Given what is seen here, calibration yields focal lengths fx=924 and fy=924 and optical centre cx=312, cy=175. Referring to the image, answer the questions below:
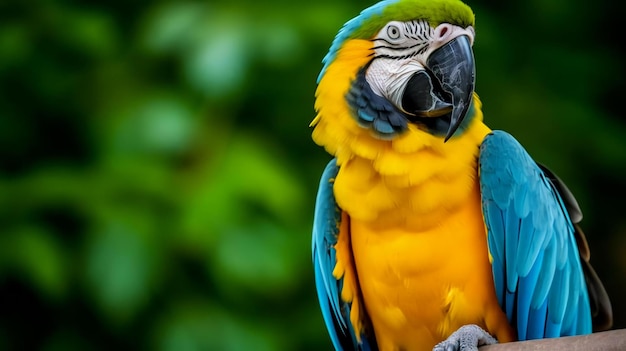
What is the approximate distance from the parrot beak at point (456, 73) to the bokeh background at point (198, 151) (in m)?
1.13

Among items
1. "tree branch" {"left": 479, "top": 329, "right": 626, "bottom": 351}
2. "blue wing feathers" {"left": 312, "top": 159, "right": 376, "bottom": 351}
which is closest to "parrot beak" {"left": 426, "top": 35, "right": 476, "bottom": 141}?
"blue wing feathers" {"left": 312, "top": 159, "right": 376, "bottom": 351}

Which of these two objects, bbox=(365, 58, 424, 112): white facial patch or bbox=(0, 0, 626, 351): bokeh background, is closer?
bbox=(365, 58, 424, 112): white facial patch

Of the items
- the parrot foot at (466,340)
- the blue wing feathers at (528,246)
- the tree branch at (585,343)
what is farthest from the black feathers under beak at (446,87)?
the tree branch at (585,343)

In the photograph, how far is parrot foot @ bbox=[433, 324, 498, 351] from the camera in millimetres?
2002

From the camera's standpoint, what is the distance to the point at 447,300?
214 centimetres

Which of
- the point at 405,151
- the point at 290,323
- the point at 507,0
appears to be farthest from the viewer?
the point at 507,0

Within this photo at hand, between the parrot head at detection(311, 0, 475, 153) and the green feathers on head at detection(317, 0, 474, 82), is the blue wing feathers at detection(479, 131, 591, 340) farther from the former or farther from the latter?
the green feathers on head at detection(317, 0, 474, 82)

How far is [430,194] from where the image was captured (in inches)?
82.5

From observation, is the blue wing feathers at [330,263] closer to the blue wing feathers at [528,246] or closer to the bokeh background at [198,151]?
the blue wing feathers at [528,246]

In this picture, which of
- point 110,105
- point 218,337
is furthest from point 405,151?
point 110,105

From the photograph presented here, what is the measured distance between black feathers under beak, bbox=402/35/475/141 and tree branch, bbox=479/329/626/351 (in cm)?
56

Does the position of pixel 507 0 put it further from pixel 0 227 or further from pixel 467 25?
pixel 0 227

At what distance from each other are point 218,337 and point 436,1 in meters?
1.67

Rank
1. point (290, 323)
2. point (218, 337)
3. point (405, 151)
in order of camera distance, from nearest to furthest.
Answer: point (405, 151) < point (218, 337) < point (290, 323)
